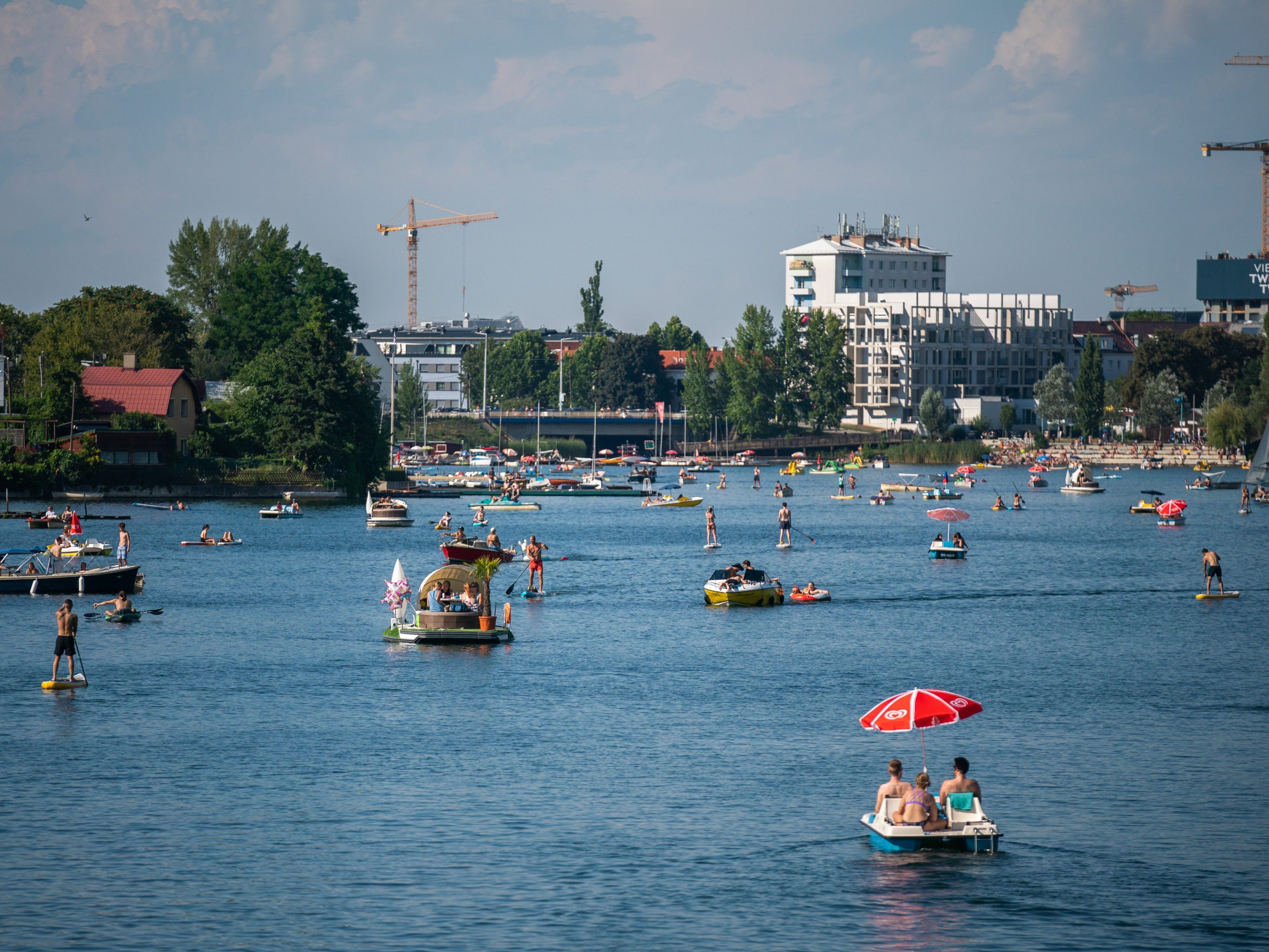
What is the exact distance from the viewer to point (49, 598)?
76.3m

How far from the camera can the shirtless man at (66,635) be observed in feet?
166

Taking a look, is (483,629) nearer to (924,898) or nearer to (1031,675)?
(1031,675)

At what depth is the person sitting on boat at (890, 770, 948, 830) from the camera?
33.8m

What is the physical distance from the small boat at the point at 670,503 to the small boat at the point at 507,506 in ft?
41.7

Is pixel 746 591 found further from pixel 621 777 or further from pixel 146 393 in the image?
pixel 146 393

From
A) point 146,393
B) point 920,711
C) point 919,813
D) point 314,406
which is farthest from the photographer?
point 314,406

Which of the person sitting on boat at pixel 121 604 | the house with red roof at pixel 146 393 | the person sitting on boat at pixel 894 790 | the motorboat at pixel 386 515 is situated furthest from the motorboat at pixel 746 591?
the house with red roof at pixel 146 393

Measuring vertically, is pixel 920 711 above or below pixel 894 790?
above

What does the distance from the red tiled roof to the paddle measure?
7374 cm

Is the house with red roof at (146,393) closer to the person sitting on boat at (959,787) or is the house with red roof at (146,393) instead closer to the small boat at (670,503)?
the small boat at (670,503)

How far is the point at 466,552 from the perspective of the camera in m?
91.7

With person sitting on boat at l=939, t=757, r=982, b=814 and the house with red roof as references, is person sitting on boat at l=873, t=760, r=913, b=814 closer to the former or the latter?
person sitting on boat at l=939, t=757, r=982, b=814

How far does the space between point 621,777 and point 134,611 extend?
35.9 m

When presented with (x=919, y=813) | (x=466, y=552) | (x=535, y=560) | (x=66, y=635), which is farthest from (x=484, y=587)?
(x=919, y=813)
